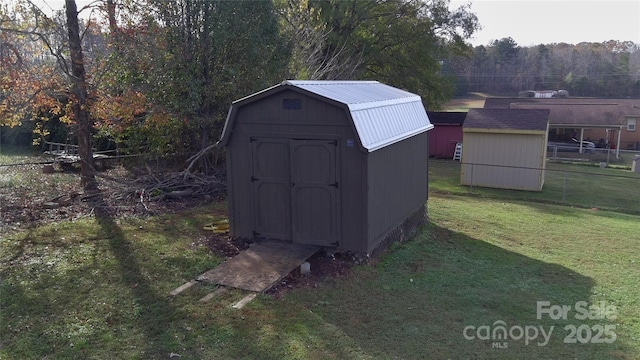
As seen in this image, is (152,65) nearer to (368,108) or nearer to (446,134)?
(368,108)

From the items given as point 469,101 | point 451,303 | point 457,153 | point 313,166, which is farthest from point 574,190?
point 469,101

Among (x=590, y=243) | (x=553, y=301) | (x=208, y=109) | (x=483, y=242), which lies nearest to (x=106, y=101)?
(x=208, y=109)

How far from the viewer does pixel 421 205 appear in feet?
33.6

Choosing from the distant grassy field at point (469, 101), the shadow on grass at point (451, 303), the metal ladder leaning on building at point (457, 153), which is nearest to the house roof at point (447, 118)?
the metal ladder leaning on building at point (457, 153)

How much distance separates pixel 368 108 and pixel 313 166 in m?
1.18

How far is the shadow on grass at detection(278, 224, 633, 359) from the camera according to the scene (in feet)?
17.0

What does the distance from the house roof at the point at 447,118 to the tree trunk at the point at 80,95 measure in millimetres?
17843

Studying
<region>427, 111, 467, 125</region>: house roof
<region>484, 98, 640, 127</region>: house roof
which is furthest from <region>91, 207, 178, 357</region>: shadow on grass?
<region>484, 98, 640, 127</region>: house roof

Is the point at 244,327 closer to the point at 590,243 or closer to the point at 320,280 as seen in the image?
the point at 320,280

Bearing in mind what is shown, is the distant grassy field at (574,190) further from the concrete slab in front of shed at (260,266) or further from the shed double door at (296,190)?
the concrete slab in front of shed at (260,266)

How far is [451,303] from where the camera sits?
633 cm

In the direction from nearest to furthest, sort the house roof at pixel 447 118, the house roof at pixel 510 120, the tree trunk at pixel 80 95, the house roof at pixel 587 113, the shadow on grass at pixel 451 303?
the shadow on grass at pixel 451 303, the tree trunk at pixel 80 95, the house roof at pixel 510 120, the house roof at pixel 447 118, the house roof at pixel 587 113

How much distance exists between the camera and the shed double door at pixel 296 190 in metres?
7.24

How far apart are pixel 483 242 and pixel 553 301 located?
2.98 meters
